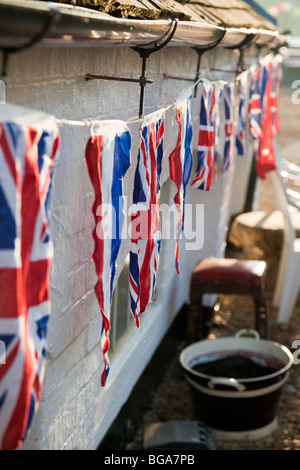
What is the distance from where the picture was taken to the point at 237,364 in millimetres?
5172

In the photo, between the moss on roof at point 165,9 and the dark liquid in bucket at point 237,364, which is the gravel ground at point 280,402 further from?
the moss on roof at point 165,9

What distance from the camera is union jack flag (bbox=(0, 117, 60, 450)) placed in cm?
151

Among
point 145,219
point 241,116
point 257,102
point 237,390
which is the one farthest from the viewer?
point 257,102

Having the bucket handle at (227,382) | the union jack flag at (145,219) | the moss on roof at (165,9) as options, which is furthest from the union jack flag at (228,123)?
the union jack flag at (145,219)

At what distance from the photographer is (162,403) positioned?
5621mm

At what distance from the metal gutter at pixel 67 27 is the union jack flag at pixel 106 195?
31 centimetres

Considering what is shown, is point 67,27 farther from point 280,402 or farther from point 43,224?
point 280,402

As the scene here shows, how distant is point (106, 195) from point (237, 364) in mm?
3214

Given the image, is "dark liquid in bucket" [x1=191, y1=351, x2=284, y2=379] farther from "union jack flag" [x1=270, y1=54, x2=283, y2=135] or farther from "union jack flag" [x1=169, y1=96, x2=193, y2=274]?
"union jack flag" [x1=270, y1=54, x2=283, y2=135]

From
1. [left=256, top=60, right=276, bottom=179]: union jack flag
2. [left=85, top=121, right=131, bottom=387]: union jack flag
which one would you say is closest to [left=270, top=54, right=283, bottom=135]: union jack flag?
[left=256, top=60, right=276, bottom=179]: union jack flag

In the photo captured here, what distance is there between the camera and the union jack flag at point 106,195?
2.17 m

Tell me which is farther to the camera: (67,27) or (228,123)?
(228,123)

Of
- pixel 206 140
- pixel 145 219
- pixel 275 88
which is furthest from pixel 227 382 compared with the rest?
pixel 275 88

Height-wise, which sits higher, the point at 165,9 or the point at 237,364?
the point at 165,9
